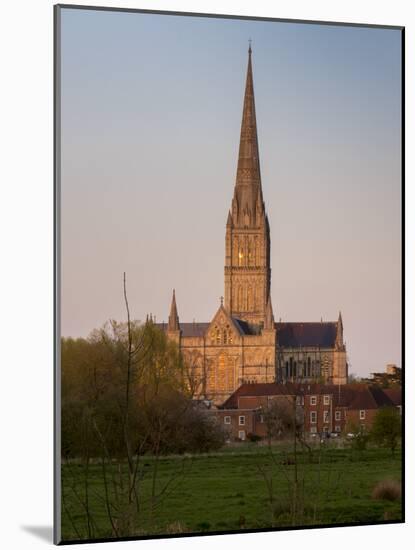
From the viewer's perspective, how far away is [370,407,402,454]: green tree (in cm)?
1202

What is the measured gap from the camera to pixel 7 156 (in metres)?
11.0

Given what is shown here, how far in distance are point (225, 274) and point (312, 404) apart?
1210 millimetres

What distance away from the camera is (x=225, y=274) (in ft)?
37.9

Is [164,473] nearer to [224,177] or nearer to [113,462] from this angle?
[113,462]

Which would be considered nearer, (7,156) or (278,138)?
(7,156)

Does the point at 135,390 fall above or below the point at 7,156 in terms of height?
below

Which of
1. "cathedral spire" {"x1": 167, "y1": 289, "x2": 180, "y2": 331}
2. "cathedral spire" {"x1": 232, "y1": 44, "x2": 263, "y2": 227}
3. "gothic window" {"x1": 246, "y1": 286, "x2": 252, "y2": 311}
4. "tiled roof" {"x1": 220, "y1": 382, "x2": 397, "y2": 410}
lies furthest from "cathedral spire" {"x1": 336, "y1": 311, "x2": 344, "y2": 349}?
"cathedral spire" {"x1": 167, "y1": 289, "x2": 180, "y2": 331}

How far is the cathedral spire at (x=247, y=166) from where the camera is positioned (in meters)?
11.5

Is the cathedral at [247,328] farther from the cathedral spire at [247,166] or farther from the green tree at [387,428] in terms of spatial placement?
the green tree at [387,428]

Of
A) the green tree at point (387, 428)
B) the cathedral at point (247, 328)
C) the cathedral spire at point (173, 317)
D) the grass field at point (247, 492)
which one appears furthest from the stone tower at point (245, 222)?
the green tree at point (387, 428)

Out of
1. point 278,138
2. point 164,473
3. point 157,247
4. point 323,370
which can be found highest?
point 278,138

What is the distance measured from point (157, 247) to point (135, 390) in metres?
1.02

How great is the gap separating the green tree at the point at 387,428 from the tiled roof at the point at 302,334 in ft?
2.40

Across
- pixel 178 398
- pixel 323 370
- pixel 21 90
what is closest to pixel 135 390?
pixel 178 398
